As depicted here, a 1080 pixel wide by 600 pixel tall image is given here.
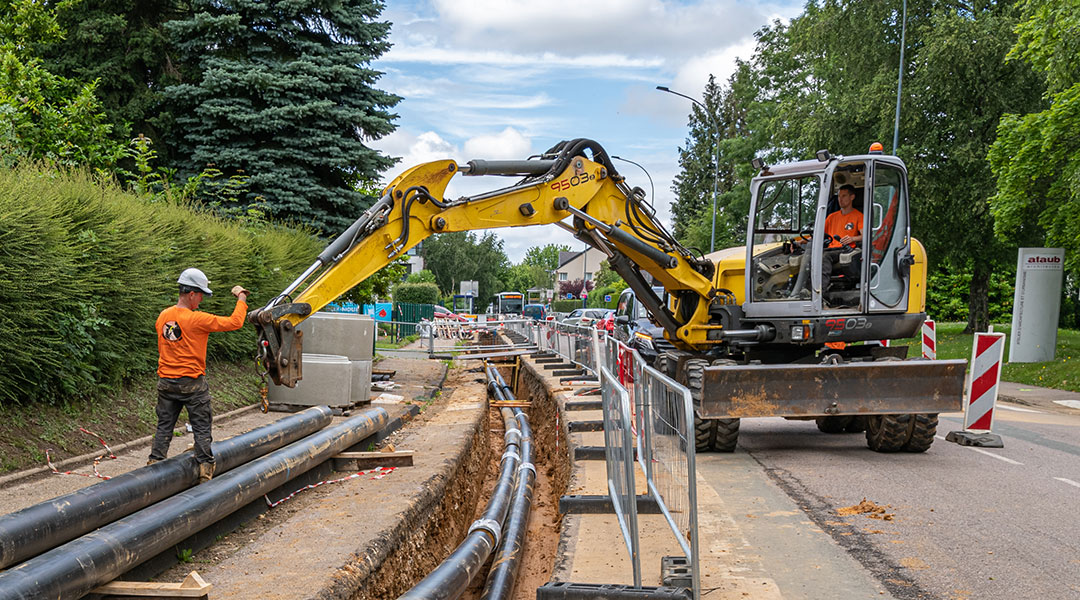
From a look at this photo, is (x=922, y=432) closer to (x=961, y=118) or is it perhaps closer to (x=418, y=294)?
(x=961, y=118)

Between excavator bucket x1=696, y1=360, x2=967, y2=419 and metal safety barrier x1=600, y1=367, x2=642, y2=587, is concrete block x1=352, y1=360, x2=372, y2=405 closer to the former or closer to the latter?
excavator bucket x1=696, y1=360, x2=967, y2=419

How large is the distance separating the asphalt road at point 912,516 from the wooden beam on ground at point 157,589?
3343 mm

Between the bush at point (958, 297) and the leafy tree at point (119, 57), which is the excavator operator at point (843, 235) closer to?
the leafy tree at point (119, 57)

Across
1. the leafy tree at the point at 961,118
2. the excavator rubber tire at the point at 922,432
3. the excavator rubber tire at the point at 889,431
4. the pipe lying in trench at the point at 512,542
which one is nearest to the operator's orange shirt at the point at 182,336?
the pipe lying in trench at the point at 512,542

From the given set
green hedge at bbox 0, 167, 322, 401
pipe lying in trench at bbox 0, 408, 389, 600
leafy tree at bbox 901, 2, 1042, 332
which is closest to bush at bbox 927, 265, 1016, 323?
leafy tree at bbox 901, 2, 1042, 332

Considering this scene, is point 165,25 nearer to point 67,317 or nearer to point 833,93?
point 67,317

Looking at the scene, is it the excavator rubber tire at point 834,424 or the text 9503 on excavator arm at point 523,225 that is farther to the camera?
the excavator rubber tire at point 834,424

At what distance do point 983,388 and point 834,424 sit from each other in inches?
70.0

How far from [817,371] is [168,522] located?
6099 mm

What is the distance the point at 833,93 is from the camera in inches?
1299

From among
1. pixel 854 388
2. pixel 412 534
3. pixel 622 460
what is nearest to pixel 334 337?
pixel 412 534

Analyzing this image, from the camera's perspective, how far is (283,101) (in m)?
17.3

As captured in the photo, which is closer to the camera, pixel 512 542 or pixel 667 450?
pixel 667 450

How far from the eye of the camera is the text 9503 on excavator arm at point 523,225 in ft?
24.4
